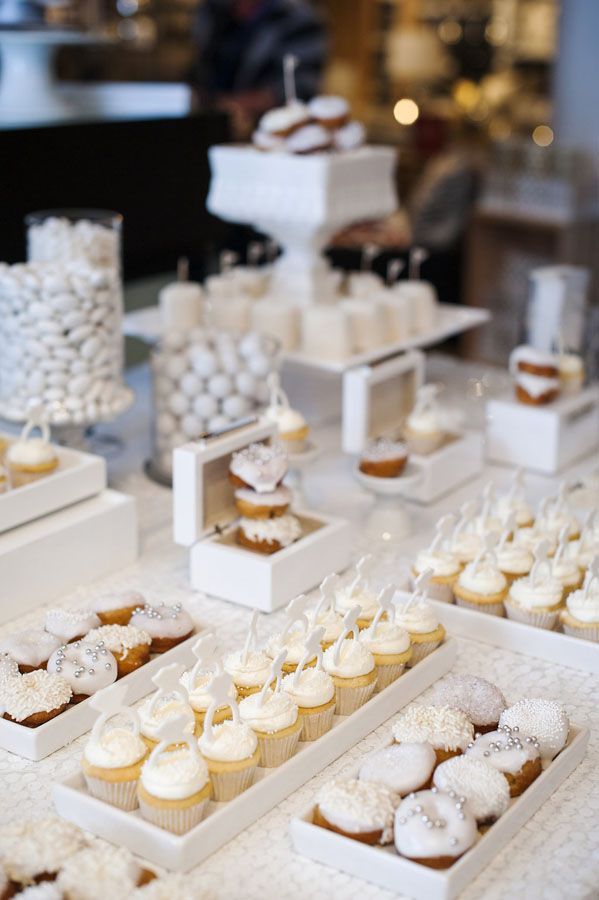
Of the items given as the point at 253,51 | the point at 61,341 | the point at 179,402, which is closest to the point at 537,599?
the point at 179,402

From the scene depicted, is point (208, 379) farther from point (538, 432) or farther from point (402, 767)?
point (402, 767)

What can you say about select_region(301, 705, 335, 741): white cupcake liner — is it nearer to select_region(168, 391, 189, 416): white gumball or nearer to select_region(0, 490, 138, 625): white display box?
select_region(0, 490, 138, 625): white display box

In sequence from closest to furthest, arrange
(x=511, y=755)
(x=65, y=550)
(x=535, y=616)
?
1. (x=511, y=755)
2. (x=535, y=616)
3. (x=65, y=550)

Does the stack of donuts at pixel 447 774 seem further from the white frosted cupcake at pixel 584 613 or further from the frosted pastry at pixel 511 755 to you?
the white frosted cupcake at pixel 584 613

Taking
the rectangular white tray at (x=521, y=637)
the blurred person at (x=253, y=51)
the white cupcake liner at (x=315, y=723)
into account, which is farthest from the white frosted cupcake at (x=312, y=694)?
the blurred person at (x=253, y=51)

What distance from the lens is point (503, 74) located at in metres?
7.89

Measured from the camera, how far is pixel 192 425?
2049 mm

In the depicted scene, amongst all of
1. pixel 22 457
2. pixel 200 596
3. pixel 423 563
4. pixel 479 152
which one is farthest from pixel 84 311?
pixel 479 152

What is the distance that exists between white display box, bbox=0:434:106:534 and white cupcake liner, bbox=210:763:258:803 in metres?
0.63

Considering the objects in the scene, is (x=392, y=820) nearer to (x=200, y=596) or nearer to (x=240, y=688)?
(x=240, y=688)

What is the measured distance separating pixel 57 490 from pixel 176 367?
36cm

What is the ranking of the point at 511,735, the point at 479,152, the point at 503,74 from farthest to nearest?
the point at 503,74 < the point at 479,152 < the point at 511,735

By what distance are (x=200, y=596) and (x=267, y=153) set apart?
3.31 ft

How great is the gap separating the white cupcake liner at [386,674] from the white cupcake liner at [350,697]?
1.3 inches
